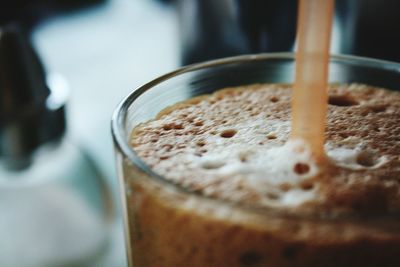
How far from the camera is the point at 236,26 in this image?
814 millimetres

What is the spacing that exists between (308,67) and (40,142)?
55 centimetres

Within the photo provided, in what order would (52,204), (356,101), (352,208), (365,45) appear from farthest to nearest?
1. (52,204)
2. (365,45)
3. (356,101)
4. (352,208)

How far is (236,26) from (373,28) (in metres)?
0.17

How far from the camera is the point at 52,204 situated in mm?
925

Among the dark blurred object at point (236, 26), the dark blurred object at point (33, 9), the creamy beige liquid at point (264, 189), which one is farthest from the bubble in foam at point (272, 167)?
the dark blurred object at point (33, 9)

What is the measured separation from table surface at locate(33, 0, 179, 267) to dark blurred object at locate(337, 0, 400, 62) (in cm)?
25

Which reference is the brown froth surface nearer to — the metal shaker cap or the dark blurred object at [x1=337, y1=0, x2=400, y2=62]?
the dark blurred object at [x1=337, y1=0, x2=400, y2=62]

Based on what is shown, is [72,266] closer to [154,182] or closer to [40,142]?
[40,142]

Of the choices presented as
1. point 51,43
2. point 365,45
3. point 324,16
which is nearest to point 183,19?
point 365,45

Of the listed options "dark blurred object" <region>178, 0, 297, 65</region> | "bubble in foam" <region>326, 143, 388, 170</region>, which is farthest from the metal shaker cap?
"bubble in foam" <region>326, 143, 388, 170</region>

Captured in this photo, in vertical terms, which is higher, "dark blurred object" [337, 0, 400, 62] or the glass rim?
the glass rim

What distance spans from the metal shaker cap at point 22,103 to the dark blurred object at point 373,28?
0.41 m

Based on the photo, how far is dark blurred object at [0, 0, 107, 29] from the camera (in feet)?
4.41

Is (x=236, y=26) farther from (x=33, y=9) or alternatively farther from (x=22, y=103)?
(x=33, y=9)
